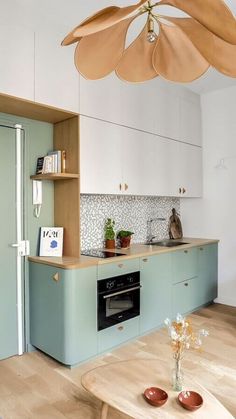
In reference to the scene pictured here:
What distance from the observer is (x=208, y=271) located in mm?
4137

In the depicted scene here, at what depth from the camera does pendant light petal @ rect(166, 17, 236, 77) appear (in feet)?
4.50

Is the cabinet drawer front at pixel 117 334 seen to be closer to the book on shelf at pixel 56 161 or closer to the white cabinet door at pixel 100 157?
the white cabinet door at pixel 100 157

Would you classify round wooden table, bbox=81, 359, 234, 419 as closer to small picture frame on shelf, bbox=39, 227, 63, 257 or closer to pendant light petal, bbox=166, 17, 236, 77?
small picture frame on shelf, bbox=39, 227, 63, 257

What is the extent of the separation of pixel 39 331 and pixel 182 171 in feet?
8.49

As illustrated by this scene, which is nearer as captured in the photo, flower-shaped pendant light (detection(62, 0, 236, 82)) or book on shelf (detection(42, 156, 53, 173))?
flower-shaped pendant light (detection(62, 0, 236, 82))

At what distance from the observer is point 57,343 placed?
2607mm

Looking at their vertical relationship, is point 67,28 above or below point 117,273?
above

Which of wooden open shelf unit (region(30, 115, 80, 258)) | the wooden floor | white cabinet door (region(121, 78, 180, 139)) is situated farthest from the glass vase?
white cabinet door (region(121, 78, 180, 139))

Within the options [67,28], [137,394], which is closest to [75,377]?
[137,394]

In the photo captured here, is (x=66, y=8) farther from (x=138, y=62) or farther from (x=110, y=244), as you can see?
(x=110, y=244)

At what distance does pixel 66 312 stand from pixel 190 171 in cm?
261

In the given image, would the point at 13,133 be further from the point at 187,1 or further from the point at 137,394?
the point at 137,394

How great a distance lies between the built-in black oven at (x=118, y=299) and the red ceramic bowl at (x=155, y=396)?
119 cm

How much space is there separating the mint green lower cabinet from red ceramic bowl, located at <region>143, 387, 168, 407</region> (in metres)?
1.09
